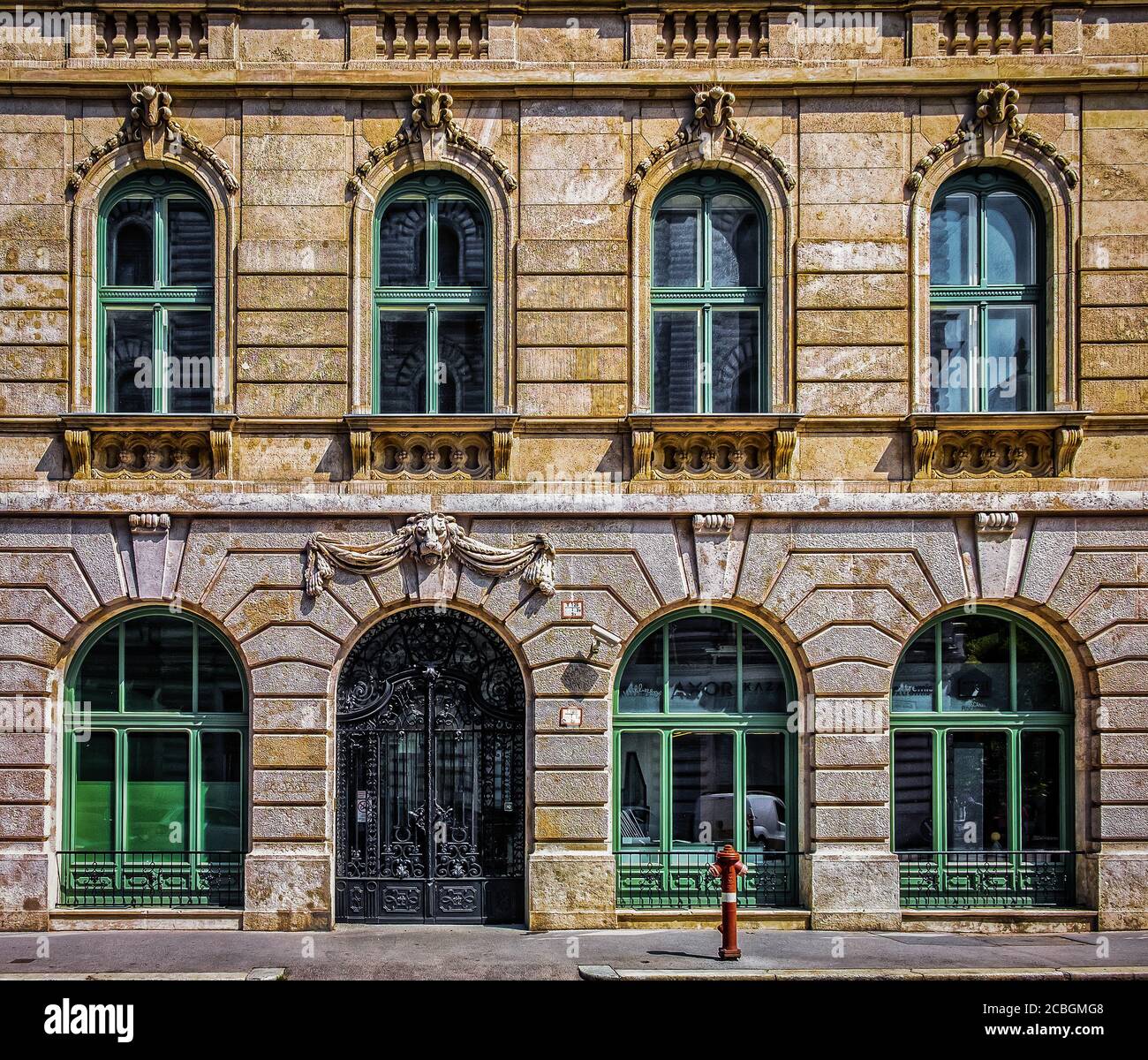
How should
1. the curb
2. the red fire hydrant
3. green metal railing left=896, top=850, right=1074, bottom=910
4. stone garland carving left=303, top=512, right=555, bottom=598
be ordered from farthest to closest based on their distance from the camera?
green metal railing left=896, top=850, right=1074, bottom=910, stone garland carving left=303, top=512, right=555, bottom=598, the red fire hydrant, the curb

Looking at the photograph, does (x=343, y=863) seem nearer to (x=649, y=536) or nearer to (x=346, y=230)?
(x=649, y=536)

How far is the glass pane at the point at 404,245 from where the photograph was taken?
14.9 metres

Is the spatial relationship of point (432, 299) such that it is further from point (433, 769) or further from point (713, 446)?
point (433, 769)

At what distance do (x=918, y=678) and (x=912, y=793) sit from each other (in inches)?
55.2

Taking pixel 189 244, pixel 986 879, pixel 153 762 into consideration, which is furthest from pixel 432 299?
pixel 986 879

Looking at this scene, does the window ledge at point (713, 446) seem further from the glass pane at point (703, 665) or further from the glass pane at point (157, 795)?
the glass pane at point (157, 795)

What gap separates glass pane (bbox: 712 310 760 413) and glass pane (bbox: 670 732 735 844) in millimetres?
4086

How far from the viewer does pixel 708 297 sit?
1494 cm

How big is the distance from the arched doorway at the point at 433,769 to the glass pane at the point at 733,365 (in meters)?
4.09

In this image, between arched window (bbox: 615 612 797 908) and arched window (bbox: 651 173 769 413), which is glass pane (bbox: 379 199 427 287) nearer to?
arched window (bbox: 651 173 769 413)

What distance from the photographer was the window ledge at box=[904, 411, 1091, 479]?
14406mm

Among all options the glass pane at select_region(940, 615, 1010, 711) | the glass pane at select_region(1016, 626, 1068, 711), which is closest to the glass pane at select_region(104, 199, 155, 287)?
the glass pane at select_region(940, 615, 1010, 711)

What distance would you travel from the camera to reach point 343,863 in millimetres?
14445

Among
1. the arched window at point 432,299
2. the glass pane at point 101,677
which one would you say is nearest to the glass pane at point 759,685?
the arched window at point 432,299
